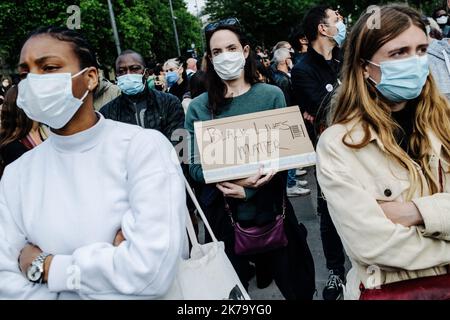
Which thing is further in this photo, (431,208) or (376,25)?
(376,25)

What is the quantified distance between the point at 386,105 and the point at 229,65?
1066 mm

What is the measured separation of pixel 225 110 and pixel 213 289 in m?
1.26

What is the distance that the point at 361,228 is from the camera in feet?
4.98

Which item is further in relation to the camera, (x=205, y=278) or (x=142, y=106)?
(x=142, y=106)

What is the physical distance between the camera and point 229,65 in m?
2.55

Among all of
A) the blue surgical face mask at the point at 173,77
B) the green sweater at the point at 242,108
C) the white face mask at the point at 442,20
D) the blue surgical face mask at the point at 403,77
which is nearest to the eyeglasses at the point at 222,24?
the green sweater at the point at 242,108

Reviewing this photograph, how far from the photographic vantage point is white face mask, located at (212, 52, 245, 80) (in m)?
2.55

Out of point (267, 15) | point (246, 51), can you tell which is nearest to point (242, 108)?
point (246, 51)

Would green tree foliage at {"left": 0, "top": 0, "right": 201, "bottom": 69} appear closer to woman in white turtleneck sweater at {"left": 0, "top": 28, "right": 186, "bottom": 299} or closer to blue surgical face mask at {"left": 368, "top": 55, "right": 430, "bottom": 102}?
woman in white turtleneck sweater at {"left": 0, "top": 28, "right": 186, "bottom": 299}

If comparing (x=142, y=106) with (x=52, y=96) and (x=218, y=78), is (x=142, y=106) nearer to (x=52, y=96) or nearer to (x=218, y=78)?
(x=218, y=78)

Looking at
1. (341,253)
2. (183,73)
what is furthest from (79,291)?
(183,73)

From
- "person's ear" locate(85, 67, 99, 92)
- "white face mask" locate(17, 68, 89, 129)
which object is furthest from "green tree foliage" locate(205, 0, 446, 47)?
"white face mask" locate(17, 68, 89, 129)

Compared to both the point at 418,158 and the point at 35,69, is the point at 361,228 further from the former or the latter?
the point at 35,69

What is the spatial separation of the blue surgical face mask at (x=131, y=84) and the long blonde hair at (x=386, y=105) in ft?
6.78
